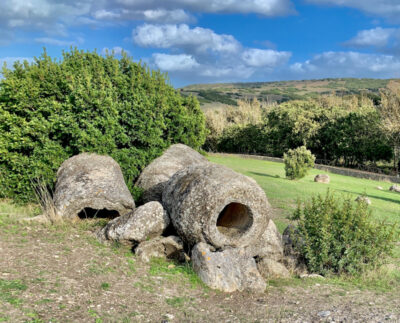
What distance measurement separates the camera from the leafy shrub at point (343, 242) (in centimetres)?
966

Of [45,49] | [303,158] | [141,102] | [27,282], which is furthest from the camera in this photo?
[303,158]

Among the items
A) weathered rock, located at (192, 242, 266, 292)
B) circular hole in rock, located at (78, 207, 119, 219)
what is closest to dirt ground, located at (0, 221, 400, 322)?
weathered rock, located at (192, 242, 266, 292)

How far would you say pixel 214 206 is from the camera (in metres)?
9.40

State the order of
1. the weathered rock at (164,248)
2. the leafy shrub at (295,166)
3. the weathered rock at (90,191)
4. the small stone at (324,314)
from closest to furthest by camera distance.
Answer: the small stone at (324,314), the weathered rock at (164,248), the weathered rock at (90,191), the leafy shrub at (295,166)

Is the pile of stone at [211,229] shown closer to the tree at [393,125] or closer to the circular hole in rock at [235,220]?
the circular hole in rock at [235,220]

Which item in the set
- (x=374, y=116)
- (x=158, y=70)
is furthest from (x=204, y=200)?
(x=374, y=116)

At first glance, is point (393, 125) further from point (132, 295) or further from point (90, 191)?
point (132, 295)

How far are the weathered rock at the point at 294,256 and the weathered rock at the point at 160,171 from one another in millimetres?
4612

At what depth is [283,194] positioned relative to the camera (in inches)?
793

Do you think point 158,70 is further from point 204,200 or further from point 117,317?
point 117,317

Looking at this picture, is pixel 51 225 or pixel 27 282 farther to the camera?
pixel 51 225

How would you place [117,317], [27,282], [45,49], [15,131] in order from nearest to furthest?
[117,317], [27,282], [15,131], [45,49]

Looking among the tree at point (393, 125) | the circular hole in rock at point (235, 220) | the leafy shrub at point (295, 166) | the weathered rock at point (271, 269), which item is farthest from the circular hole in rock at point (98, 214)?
the tree at point (393, 125)

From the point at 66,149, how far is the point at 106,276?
7800 millimetres
